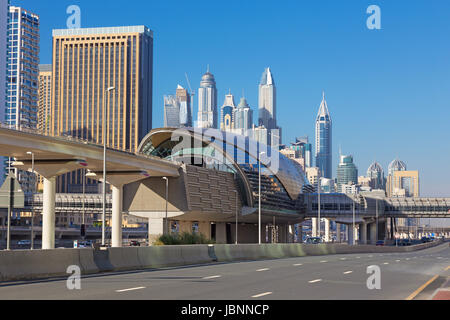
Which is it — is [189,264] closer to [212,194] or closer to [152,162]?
[152,162]

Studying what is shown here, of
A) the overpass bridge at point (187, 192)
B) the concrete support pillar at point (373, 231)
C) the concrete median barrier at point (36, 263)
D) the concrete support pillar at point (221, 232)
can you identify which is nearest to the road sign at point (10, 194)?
the concrete median barrier at point (36, 263)

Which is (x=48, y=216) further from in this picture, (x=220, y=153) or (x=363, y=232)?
(x=363, y=232)

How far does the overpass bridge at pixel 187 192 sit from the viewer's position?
66.2 meters

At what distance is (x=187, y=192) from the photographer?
92.8m

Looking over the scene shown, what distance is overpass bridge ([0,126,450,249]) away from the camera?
2606 inches

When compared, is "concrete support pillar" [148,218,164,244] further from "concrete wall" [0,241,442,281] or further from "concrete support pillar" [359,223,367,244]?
"concrete support pillar" [359,223,367,244]

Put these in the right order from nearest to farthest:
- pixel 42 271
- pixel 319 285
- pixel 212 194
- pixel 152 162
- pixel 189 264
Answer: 1. pixel 319 285
2. pixel 42 271
3. pixel 189 264
4. pixel 152 162
5. pixel 212 194

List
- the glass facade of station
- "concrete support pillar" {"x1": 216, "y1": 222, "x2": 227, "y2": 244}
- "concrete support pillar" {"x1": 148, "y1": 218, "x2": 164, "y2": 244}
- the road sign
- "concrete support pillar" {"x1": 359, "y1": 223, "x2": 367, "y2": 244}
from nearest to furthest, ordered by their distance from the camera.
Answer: the road sign
"concrete support pillar" {"x1": 148, "y1": 218, "x2": 164, "y2": 244}
the glass facade of station
"concrete support pillar" {"x1": 216, "y1": 222, "x2": 227, "y2": 244}
"concrete support pillar" {"x1": 359, "y1": 223, "x2": 367, "y2": 244}

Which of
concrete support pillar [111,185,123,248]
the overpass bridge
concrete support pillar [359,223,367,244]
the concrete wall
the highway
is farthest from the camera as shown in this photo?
concrete support pillar [359,223,367,244]

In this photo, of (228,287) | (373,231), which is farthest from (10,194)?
(373,231)

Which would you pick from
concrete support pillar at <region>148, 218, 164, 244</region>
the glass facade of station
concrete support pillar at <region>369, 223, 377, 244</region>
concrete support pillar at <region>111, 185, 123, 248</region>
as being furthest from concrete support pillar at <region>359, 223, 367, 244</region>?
concrete support pillar at <region>111, 185, 123, 248</region>
